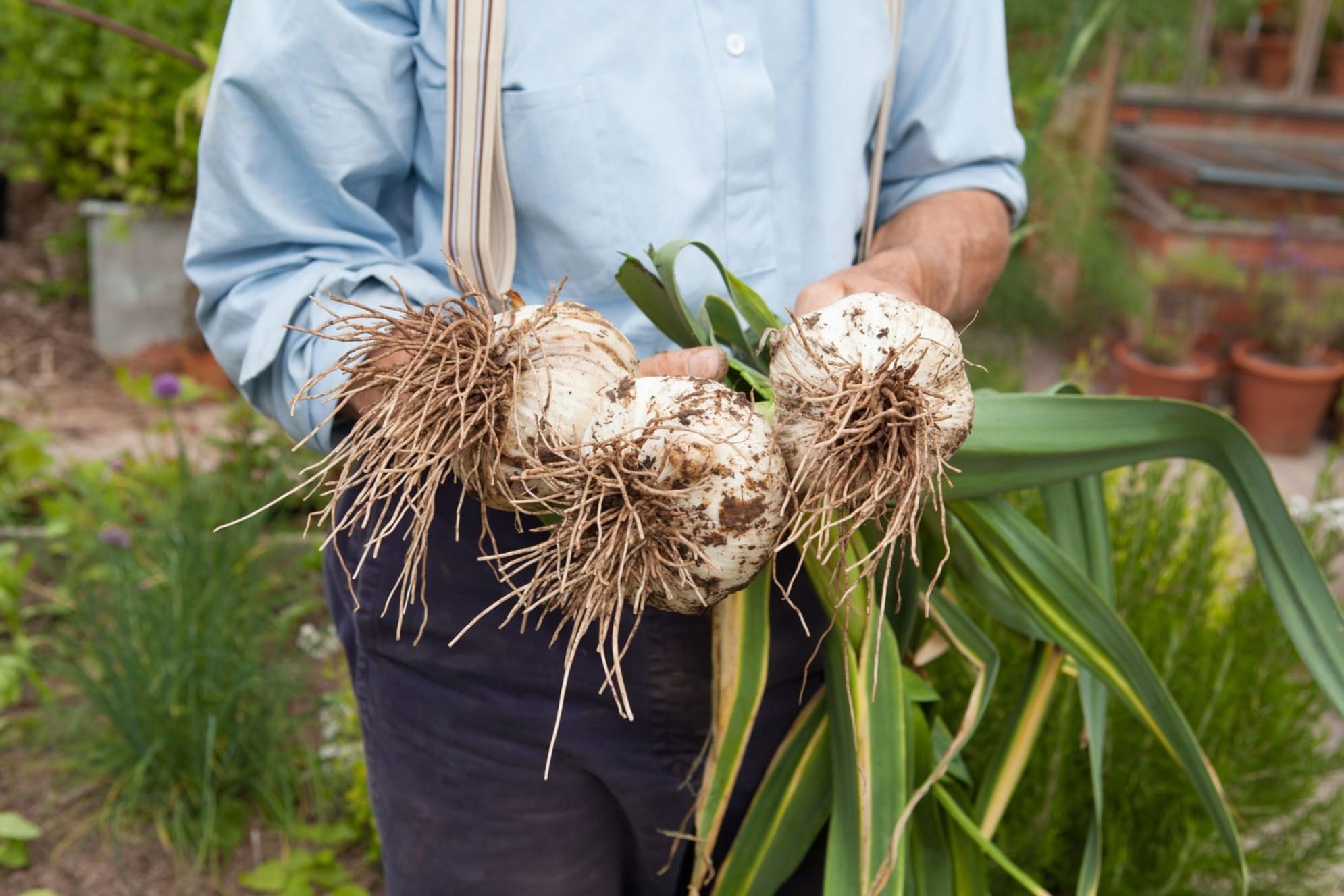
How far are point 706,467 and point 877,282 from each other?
1.03ft

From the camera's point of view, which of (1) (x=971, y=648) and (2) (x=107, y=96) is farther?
(2) (x=107, y=96)

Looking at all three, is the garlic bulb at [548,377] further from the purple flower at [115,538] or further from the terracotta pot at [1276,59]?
the terracotta pot at [1276,59]

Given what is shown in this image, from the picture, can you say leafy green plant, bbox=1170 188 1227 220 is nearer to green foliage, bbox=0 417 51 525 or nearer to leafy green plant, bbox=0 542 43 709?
green foliage, bbox=0 417 51 525

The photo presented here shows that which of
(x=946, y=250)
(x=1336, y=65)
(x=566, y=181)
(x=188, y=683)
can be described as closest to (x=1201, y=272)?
(x=1336, y=65)

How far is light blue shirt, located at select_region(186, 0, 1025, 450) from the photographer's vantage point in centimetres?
110

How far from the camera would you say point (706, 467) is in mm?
835

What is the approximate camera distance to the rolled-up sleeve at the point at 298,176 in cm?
109

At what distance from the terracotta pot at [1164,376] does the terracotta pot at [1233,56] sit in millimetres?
3196

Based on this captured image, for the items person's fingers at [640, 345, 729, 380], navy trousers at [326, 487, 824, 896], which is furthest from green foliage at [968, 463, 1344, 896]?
person's fingers at [640, 345, 729, 380]

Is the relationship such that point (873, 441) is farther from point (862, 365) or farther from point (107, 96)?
point (107, 96)

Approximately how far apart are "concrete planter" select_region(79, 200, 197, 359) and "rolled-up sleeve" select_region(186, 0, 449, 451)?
354 centimetres

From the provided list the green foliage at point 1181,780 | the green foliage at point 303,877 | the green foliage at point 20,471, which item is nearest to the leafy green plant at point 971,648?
the green foliage at point 1181,780

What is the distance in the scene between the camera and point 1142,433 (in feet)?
3.56

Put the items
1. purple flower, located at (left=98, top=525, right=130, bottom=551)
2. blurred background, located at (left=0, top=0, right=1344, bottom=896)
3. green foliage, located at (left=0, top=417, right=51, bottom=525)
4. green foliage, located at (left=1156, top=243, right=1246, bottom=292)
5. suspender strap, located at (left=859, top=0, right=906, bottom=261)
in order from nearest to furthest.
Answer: suspender strap, located at (left=859, top=0, right=906, bottom=261) → blurred background, located at (left=0, top=0, right=1344, bottom=896) → purple flower, located at (left=98, top=525, right=130, bottom=551) → green foliage, located at (left=0, top=417, right=51, bottom=525) → green foliage, located at (left=1156, top=243, right=1246, bottom=292)
